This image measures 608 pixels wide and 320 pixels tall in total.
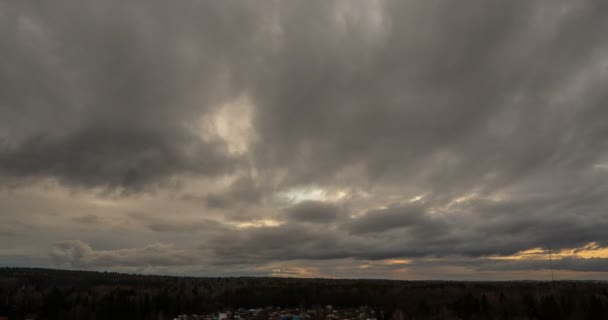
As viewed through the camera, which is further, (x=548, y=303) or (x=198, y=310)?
(x=198, y=310)

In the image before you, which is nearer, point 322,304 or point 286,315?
point 286,315

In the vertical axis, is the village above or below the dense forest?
below

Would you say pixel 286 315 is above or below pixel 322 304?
above

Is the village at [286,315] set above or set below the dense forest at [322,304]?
below

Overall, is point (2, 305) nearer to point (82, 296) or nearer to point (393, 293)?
point (82, 296)

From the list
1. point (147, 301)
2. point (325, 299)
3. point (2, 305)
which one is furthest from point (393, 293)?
point (2, 305)

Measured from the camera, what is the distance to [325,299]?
355 feet

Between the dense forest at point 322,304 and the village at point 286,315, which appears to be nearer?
the dense forest at point 322,304

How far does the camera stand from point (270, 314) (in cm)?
8831

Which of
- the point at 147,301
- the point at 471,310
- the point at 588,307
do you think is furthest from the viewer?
the point at 147,301

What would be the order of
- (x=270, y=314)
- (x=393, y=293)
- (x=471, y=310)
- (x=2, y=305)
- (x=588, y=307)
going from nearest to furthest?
1. (x=588, y=307)
2. (x=471, y=310)
3. (x=2, y=305)
4. (x=270, y=314)
5. (x=393, y=293)

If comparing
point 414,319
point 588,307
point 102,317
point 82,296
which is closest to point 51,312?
point 102,317

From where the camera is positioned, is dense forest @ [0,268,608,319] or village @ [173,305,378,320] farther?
village @ [173,305,378,320]

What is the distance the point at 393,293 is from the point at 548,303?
45.9 m
